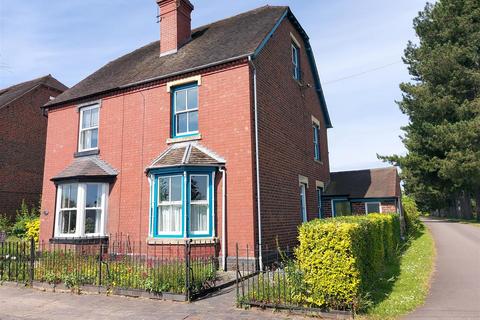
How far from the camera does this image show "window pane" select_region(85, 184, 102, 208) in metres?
14.1

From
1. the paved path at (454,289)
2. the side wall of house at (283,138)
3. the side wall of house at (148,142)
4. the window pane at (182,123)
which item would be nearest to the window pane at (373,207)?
the side wall of house at (283,138)

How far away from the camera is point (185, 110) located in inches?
529

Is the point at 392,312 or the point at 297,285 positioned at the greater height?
the point at 297,285

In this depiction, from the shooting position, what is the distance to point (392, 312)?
677 centimetres

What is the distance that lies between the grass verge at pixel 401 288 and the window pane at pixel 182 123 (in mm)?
8292

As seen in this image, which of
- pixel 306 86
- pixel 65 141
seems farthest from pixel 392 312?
pixel 65 141

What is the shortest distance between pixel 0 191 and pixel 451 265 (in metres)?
22.9

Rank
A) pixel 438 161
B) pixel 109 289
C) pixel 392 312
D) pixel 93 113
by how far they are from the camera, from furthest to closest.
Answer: pixel 438 161, pixel 93 113, pixel 109 289, pixel 392 312

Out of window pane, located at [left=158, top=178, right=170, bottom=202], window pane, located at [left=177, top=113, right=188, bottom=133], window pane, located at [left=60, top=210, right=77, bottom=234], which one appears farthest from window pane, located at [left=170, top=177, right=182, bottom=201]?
window pane, located at [left=60, top=210, right=77, bottom=234]

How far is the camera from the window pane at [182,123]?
13492 millimetres

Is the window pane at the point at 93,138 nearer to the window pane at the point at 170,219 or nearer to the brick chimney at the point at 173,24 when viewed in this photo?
the brick chimney at the point at 173,24

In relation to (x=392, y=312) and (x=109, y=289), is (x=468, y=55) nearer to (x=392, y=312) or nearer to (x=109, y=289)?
(x=392, y=312)

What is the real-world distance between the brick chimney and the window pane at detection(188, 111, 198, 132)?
4179 millimetres

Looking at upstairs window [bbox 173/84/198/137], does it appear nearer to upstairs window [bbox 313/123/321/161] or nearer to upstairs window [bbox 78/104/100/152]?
upstairs window [bbox 78/104/100/152]
